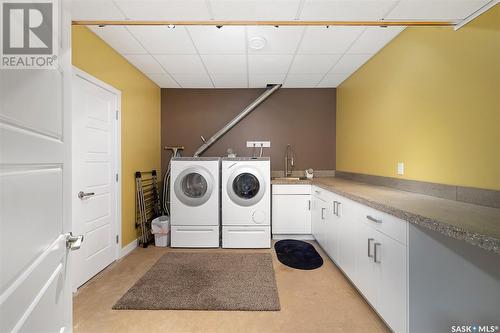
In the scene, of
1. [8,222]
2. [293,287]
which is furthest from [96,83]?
[293,287]

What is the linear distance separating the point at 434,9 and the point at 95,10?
2.41 metres

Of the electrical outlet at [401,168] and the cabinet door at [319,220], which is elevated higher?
the electrical outlet at [401,168]

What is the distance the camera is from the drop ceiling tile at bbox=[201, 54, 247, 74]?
103 inches

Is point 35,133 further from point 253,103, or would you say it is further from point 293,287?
point 253,103

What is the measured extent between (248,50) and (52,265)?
246 centimetres

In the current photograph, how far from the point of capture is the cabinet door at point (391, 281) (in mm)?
1252

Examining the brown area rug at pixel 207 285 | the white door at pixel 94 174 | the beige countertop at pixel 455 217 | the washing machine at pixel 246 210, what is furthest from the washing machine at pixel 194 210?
the beige countertop at pixel 455 217

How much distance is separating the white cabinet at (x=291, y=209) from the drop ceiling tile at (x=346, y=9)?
2.04 meters

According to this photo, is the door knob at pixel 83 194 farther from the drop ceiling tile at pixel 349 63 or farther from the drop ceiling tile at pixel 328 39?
the drop ceiling tile at pixel 349 63

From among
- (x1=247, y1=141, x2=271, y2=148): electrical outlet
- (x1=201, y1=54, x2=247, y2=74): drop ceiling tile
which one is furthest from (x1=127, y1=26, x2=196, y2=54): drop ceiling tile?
(x1=247, y1=141, x2=271, y2=148): electrical outlet

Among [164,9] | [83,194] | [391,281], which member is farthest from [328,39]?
[83,194]

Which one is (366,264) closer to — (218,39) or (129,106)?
(218,39)

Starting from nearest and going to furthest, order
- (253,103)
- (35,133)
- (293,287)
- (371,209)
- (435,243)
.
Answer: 1. (35,133)
2. (435,243)
3. (371,209)
4. (293,287)
5. (253,103)

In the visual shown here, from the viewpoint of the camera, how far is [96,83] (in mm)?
2146
